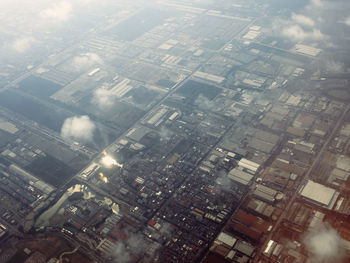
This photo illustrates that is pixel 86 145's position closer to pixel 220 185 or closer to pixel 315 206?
pixel 220 185

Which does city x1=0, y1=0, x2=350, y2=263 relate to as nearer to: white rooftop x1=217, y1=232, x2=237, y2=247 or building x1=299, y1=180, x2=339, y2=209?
building x1=299, y1=180, x2=339, y2=209

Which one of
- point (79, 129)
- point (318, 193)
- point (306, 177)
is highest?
point (306, 177)

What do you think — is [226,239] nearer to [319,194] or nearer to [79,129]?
[319,194]

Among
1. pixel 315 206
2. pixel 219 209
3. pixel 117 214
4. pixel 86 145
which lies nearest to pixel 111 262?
pixel 117 214

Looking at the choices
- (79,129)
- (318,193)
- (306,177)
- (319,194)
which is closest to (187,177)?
(306,177)

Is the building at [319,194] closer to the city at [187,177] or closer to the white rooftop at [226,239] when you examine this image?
the city at [187,177]

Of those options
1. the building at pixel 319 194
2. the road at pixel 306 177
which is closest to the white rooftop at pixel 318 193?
the building at pixel 319 194

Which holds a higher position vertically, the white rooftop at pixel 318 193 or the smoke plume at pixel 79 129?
the white rooftop at pixel 318 193

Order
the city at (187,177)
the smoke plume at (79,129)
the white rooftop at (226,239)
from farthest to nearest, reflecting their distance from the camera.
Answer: the smoke plume at (79,129) → the city at (187,177) → the white rooftop at (226,239)
